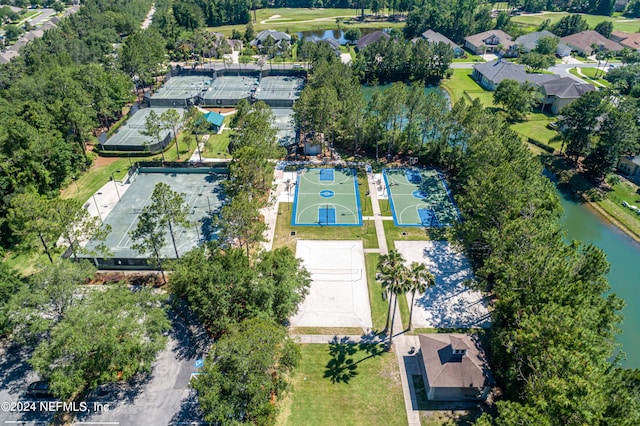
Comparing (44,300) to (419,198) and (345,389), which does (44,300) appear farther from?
(419,198)

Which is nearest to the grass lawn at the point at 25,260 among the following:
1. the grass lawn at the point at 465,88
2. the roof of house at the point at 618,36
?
the grass lawn at the point at 465,88

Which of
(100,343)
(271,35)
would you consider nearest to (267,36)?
(271,35)

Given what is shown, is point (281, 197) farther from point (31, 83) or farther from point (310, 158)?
point (31, 83)

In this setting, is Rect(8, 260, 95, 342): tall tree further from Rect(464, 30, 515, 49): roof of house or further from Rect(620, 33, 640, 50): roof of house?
Rect(620, 33, 640, 50): roof of house

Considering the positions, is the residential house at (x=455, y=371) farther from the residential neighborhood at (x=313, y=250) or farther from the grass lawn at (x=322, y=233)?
the grass lawn at (x=322, y=233)

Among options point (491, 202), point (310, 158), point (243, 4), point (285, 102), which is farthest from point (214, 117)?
point (243, 4)

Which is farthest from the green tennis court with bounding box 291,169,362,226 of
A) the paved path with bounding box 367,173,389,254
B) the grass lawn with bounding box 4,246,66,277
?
the grass lawn with bounding box 4,246,66,277

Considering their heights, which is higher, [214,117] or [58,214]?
[58,214]

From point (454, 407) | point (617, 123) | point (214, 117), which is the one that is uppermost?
A: point (617, 123)
